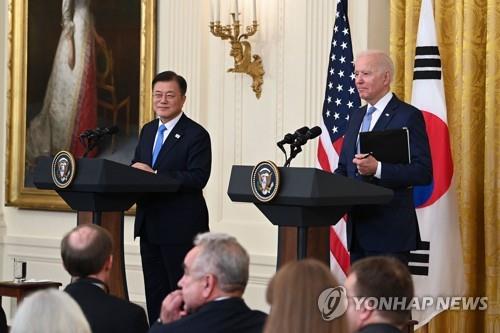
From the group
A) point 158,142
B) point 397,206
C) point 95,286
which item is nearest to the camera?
point 95,286

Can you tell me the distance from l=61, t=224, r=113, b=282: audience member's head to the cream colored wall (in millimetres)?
3970

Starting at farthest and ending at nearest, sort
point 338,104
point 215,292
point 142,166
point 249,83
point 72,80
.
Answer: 1. point 72,80
2. point 249,83
3. point 338,104
4. point 142,166
5. point 215,292

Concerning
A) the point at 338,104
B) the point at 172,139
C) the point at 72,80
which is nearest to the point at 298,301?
the point at 172,139

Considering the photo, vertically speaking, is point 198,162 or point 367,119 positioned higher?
point 367,119

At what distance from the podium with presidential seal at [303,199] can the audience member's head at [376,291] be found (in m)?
2.03

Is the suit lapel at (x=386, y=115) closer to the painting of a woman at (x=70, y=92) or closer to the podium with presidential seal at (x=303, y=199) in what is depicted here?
the podium with presidential seal at (x=303, y=199)

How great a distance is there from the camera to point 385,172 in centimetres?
535

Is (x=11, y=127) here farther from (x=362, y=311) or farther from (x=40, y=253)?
(x=362, y=311)

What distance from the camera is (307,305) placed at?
109 inches

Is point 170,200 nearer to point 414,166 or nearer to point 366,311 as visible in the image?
point 414,166

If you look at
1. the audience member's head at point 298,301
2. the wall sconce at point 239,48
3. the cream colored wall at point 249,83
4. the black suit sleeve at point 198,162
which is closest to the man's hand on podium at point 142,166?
the black suit sleeve at point 198,162

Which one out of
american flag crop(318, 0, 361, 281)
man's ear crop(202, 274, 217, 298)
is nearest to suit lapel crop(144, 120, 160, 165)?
american flag crop(318, 0, 361, 281)

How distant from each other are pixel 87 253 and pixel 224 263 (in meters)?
0.73

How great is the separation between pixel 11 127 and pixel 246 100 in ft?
9.16
